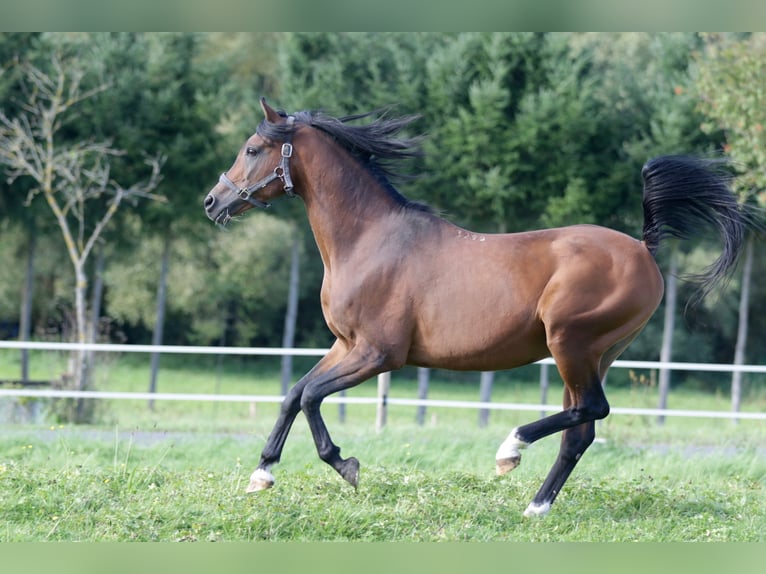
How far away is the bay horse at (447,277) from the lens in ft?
17.8

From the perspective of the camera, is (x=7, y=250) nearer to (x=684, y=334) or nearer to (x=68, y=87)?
(x=68, y=87)

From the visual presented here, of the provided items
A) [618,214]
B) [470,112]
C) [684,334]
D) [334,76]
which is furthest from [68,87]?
[684,334]

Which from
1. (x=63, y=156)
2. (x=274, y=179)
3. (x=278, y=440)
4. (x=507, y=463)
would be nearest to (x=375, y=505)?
(x=278, y=440)

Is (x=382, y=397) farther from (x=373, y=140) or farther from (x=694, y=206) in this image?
(x=694, y=206)

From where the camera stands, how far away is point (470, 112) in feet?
55.3

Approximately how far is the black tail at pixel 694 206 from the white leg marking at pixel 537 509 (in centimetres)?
170

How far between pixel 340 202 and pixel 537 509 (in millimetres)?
2258

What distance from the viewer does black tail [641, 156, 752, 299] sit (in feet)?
19.2

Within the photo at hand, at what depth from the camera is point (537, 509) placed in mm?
5613

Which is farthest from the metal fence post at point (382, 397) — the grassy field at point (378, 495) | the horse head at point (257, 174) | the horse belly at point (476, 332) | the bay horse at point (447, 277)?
the horse head at point (257, 174)

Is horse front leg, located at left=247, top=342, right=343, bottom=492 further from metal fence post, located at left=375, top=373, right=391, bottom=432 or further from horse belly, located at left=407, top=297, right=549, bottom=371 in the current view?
metal fence post, located at left=375, top=373, right=391, bottom=432

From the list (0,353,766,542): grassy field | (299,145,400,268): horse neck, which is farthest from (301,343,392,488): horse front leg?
(299,145,400,268): horse neck

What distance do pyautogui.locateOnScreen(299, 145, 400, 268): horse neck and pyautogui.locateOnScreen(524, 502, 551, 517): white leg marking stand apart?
6.35ft

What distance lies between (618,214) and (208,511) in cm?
1326
